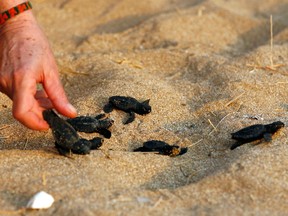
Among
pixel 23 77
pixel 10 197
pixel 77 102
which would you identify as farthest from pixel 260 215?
pixel 77 102

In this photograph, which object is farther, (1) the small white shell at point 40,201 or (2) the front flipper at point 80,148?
(2) the front flipper at point 80,148

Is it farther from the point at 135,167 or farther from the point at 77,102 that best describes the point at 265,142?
the point at 77,102

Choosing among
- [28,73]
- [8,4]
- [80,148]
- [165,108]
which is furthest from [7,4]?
[165,108]

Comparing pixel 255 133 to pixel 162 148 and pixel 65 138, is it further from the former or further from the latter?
pixel 65 138

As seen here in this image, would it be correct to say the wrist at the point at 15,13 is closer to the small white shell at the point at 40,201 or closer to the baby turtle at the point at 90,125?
the baby turtle at the point at 90,125

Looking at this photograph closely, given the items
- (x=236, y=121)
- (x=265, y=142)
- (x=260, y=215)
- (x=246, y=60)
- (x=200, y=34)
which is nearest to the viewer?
(x=260, y=215)

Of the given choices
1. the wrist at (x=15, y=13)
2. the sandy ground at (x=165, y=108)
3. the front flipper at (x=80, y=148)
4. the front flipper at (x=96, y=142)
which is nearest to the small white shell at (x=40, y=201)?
the sandy ground at (x=165, y=108)
